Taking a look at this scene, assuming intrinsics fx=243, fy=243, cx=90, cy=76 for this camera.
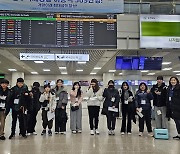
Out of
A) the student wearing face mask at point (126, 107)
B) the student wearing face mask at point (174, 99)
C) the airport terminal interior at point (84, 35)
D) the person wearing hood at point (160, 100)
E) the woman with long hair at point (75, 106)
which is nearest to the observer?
the airport terminal interior at point (84, 35)

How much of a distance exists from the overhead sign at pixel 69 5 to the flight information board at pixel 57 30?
0.43ft

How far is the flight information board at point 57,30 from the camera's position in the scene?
609 centimetres

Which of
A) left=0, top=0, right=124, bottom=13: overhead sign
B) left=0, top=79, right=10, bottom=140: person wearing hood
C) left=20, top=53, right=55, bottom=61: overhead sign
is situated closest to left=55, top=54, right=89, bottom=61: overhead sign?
left=20, top=53, right=55, bottom=61: overhead sign

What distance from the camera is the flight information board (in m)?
6.09

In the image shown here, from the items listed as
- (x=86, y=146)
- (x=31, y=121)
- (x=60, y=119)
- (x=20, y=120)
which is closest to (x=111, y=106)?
(x=60, y=119)

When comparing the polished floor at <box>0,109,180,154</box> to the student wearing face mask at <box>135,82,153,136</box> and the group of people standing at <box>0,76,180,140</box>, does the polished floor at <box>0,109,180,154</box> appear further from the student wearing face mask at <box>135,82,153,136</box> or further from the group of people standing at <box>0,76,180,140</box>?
the group of people standing at <box>0,76,180,140</box>

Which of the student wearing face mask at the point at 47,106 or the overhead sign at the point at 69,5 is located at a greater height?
the overhead sign at the point at 69,5

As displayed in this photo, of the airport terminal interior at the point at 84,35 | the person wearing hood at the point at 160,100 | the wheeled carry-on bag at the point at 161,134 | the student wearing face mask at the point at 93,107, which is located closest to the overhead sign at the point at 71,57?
the airport terminal interior at the point at 84,35

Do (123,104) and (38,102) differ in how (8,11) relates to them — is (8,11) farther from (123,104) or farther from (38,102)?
(123,104)

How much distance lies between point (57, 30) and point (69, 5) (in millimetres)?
700

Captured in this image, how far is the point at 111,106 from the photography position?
6.68 m

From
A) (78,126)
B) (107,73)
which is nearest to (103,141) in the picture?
(78,126)

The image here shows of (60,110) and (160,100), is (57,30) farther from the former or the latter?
(160,100)

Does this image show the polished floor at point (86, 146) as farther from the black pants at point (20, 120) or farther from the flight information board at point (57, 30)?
the flight information board at point (57, 30)
